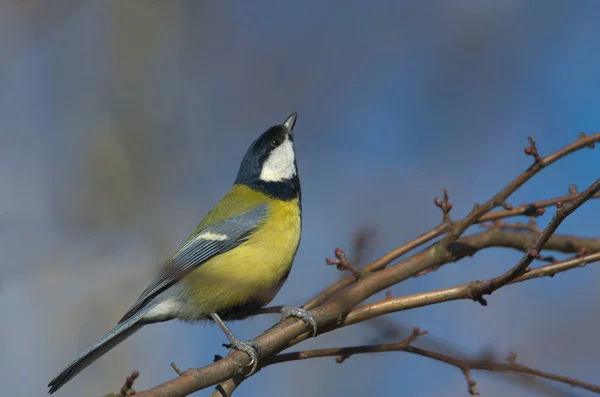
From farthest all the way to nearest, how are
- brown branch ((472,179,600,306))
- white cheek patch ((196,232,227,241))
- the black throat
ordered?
1. the black throat
2. white cheek patch ((196,232,227,241))
3. brown branch ((472,179,600,306))

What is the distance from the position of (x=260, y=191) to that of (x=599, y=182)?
226cm

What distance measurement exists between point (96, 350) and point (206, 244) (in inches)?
32.7

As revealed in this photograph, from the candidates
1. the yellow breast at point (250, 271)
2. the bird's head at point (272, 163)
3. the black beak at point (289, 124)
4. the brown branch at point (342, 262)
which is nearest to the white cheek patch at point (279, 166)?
the bird's head at point (272, 163)

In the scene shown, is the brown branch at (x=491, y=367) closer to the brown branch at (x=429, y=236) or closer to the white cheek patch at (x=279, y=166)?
the brown branch at (x=429, y=236)

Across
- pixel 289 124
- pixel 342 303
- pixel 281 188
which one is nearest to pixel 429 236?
pixel 342 303

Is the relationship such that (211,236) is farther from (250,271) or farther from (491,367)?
(491,367)

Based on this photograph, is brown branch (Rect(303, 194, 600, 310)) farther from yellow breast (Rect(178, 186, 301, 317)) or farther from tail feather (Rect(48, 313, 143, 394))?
tail feather (Rect(48, 313, 143, 394))

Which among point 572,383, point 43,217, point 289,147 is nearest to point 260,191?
point 289,147

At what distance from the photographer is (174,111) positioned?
4512 millimetres

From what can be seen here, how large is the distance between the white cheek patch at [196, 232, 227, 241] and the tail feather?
547 millimetres

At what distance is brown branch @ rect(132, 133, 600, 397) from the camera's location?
5.99 ft

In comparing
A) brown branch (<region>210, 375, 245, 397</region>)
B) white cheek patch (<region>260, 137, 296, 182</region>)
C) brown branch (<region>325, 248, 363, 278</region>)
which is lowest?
brown branch (<region>210, 375, 245, 397</region>)

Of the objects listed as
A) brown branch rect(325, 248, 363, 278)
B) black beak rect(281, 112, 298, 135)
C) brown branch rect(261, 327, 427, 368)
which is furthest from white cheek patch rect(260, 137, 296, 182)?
brown branch rect(261, 327, 427, 368)

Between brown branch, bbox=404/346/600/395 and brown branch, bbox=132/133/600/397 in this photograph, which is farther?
brown branch, bbox=404/346/600/395
